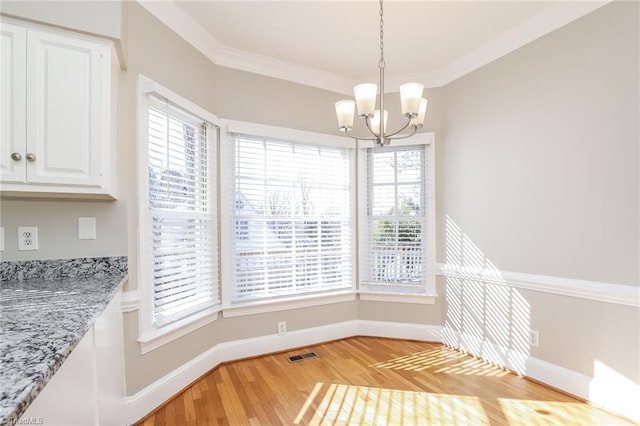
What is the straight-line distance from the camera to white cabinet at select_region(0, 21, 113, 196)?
1.46 m

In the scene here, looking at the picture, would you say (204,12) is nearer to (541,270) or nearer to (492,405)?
(541,270)

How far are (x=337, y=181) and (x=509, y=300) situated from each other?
1.90 metres

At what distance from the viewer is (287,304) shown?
3086 millimetres

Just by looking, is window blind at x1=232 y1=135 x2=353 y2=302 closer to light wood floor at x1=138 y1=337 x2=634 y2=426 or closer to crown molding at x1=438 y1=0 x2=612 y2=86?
light wood floor at x1=138 y1=337 x2=634 y2=426

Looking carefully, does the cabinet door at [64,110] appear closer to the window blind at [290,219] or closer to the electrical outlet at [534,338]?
the window blind at [290,219]

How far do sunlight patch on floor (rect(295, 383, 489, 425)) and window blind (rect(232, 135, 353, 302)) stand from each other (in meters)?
1.07

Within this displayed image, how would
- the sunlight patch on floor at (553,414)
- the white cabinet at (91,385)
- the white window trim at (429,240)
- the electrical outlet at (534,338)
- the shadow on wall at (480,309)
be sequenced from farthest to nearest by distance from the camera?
the white window trim at (429,240)
the shadow on wall at (480,309)
the electrical outlet at (534,338)
the sunlight patch on floor at (553,414)
the white cabinet at (91,385)

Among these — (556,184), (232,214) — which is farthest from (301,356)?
(556,184)

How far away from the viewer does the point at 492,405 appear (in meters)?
2.13

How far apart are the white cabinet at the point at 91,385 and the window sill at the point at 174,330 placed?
17 centimetres

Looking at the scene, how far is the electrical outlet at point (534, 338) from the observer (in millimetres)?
2461

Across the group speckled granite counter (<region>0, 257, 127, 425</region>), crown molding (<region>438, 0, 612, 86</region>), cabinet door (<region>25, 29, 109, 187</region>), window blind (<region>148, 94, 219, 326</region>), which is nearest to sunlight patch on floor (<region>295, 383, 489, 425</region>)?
window blind (<region>148, 94, 219, 326</region>)

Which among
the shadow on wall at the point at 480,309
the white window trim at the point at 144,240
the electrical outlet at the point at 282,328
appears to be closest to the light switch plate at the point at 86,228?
the white window trim at the point at 144,240

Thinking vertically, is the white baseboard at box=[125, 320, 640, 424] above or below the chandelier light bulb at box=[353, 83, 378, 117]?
below
